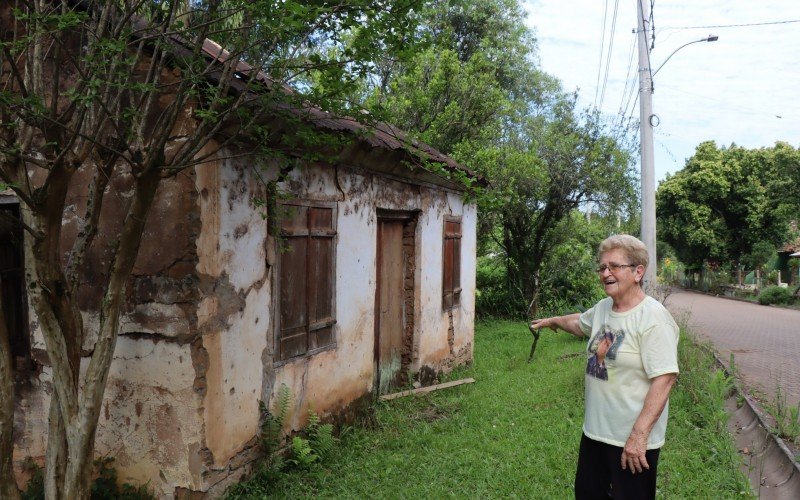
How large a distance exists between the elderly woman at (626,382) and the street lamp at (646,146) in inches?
268

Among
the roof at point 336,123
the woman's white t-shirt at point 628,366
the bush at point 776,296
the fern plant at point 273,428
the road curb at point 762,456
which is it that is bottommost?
the bush at point 776,296

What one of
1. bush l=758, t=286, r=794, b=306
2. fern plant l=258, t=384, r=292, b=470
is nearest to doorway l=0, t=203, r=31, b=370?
fern plant l=258, t=384, r=292, b=470

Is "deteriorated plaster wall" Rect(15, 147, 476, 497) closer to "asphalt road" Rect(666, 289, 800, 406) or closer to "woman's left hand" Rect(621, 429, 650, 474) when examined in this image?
"woman's left hand" Rect(621, 429, 650, 474)

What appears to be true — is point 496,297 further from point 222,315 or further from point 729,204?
point 729,204

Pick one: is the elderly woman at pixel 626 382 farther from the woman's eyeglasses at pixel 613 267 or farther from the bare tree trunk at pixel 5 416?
the bare tree trunk at pixel 5 416

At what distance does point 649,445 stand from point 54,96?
359cm

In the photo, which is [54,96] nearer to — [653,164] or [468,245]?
[468,245]

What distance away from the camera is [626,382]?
289cm

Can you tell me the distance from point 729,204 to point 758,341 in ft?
61.9

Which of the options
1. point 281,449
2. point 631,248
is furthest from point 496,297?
point 631,248

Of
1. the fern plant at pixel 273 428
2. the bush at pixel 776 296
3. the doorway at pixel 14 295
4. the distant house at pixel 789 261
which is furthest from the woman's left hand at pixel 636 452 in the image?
the distant house at pixel 789 261

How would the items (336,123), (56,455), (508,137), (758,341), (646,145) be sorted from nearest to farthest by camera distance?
(56,455), (336,123), (646,145), (758,341), (508,137)

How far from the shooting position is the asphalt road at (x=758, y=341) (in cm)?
848

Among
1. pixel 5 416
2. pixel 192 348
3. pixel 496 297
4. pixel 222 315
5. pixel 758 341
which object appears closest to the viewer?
pixel 5 416
